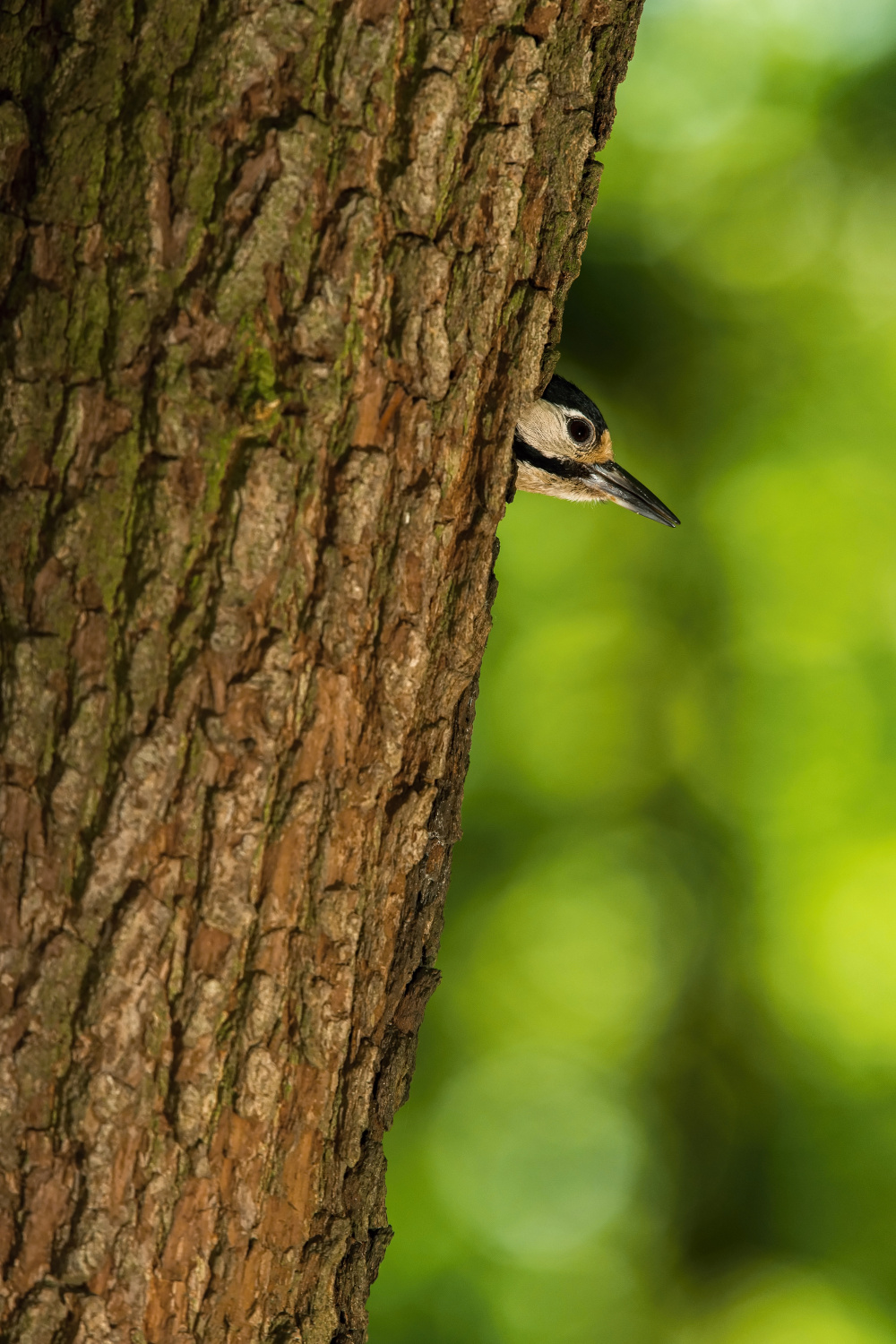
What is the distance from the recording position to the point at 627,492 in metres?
1.82

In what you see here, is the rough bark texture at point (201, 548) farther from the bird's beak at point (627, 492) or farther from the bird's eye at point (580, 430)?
the bird's beak at point (627, 492)

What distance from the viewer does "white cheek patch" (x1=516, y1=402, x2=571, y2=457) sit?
168cm

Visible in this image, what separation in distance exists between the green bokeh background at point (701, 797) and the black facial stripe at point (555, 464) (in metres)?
0.39

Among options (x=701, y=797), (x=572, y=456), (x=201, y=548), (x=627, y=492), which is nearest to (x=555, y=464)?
(x=572, y=456)

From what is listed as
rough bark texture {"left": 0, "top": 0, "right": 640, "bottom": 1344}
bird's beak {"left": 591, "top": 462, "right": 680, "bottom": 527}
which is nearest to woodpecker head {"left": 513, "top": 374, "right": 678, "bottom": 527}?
bird's beak {"left": 591, "top": 462, "right": 680, "bottom": 527}

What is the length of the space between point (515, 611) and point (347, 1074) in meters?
1.44

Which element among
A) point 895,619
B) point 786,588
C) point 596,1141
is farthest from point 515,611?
point 596,1141

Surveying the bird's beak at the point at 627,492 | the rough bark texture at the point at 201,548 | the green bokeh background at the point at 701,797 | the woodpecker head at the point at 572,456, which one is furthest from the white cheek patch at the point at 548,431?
the rough bark texture at the point at 201,548

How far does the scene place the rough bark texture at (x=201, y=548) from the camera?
0.69m

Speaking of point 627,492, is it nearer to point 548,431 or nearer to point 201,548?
point 548,431

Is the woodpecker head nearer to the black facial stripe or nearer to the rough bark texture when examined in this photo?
the black facial stripe

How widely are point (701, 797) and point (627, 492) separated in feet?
2.22

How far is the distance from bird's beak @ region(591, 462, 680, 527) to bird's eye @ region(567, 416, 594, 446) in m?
0.09

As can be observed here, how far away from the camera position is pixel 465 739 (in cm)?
87
